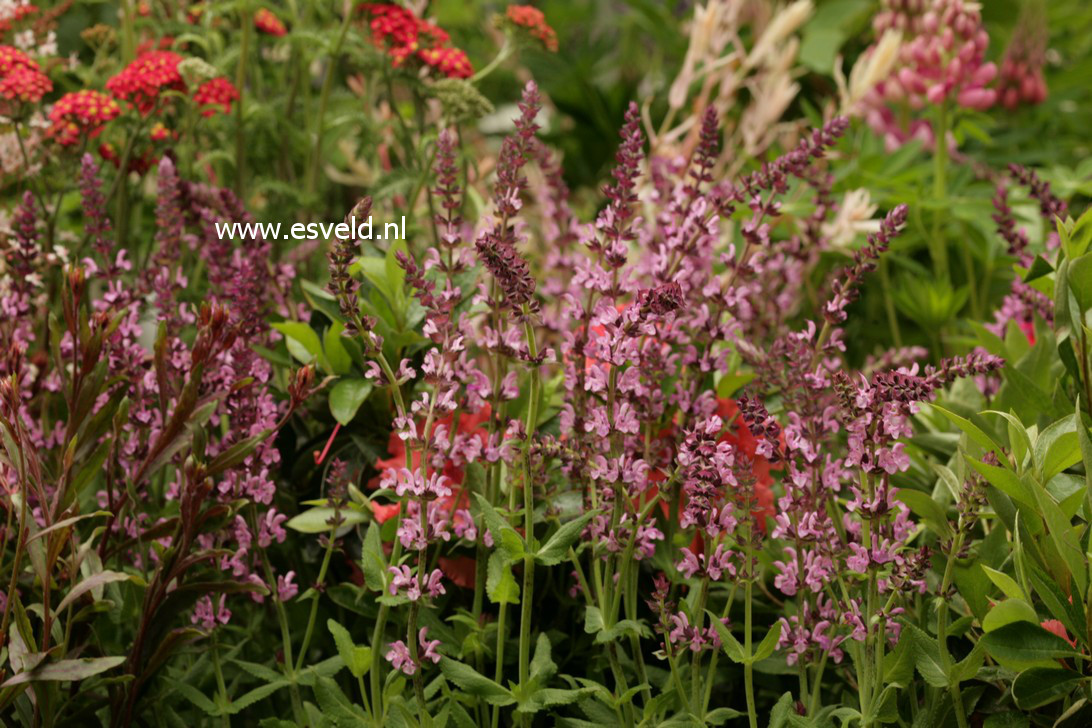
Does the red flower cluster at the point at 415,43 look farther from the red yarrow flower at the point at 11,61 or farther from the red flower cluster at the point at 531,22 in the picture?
the red yarrow flower at the point at 11,61

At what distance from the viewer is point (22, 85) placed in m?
0.97

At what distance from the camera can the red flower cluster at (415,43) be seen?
1118 mm

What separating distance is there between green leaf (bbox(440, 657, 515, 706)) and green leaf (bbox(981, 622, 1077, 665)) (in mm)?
288

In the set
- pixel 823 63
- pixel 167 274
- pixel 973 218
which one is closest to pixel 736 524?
pixel 167 274

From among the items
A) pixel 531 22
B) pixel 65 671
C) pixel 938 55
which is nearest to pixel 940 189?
pixel 938 55

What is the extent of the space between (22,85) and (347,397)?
41cm

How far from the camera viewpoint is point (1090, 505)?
69 cm

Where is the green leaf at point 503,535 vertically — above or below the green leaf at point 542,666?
above

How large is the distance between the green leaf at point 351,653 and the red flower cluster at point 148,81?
54cm

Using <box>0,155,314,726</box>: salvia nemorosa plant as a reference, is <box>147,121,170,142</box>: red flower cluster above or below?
above

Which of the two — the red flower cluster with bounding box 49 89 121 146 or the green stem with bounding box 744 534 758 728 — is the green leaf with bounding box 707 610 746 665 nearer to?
the green stem with bounding box 744 534 758 728

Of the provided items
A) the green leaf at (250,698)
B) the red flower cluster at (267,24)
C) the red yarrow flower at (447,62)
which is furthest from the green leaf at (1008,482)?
the red flower cluster at (267,24)

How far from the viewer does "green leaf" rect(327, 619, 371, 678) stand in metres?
0.73

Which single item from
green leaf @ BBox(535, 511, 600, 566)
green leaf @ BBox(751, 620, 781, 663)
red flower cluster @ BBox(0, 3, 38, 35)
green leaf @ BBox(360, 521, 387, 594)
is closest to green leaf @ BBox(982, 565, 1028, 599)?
green leaf @ BBox(751, 620, 781, 663)
